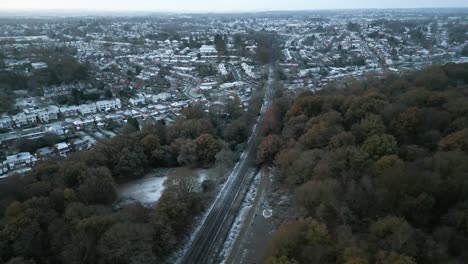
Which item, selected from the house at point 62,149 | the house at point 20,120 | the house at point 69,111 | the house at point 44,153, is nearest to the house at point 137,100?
the house at point 69,111

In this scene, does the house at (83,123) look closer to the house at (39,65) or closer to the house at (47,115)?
the house at (47,115)

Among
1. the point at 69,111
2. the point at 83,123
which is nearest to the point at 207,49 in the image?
the point at 69,111

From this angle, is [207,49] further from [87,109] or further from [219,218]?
[219,218]

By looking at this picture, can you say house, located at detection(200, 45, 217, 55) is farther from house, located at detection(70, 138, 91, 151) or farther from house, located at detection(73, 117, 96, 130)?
house, located at detection(70, 138, 91, 151)

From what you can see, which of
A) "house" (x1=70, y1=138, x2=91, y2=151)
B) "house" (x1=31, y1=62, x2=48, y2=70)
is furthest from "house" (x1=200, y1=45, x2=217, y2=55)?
"house" (x1=70, y1=138, x2=91, y2=151)

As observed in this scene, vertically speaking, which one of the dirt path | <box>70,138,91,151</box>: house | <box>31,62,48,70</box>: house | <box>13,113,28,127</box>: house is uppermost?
<box>31,62,48,70</box>: house

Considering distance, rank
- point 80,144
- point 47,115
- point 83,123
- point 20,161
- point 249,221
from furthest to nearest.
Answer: point 47,115 → point 83,123 → point 80,144 → point 20,161 → point 249,221

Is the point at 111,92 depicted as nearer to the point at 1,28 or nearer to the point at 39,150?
the point at 39,150
